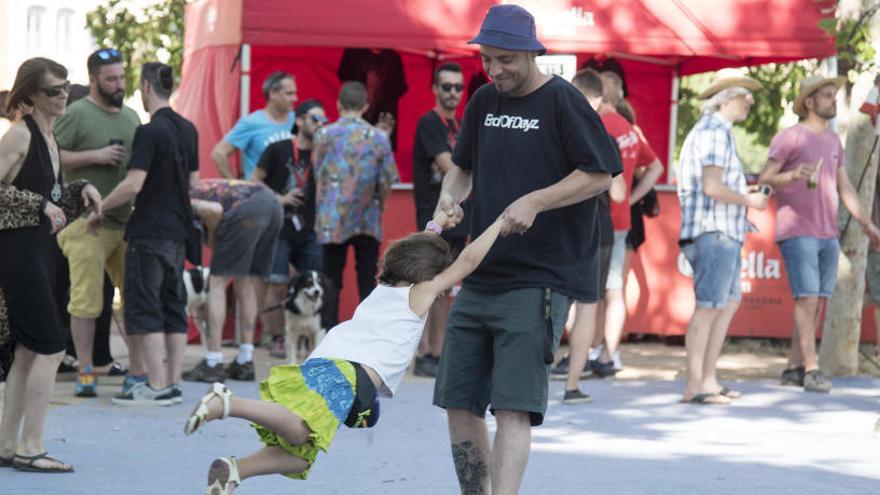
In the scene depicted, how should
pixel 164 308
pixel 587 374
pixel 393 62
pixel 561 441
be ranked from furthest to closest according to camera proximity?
pixel 393 62
pixel 587 374
pixel 164 308
pixel 561 441

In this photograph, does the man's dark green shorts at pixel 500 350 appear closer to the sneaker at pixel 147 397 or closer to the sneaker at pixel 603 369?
the sneaker at pixel 147 397

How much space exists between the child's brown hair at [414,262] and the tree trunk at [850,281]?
6328mm

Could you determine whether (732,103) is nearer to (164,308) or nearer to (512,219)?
(164,308)

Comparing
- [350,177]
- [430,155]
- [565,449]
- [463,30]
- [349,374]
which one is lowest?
[565,449]

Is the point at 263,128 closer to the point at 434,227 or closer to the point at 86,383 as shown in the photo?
the point at 86,383

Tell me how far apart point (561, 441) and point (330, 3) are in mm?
4813

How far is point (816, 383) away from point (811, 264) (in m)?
0.82

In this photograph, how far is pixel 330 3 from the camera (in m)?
11.5

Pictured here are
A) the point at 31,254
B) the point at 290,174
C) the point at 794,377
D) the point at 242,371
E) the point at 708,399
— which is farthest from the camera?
the point at 290,174

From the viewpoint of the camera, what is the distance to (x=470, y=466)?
5.56m

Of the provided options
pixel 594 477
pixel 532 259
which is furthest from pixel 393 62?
pixel 532 259

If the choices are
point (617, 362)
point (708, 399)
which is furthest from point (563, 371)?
point (708, 399)

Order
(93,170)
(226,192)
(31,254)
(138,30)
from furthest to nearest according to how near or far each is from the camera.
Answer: (138,30), (226,192), (93,170), (31,254)

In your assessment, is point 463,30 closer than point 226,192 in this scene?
No
